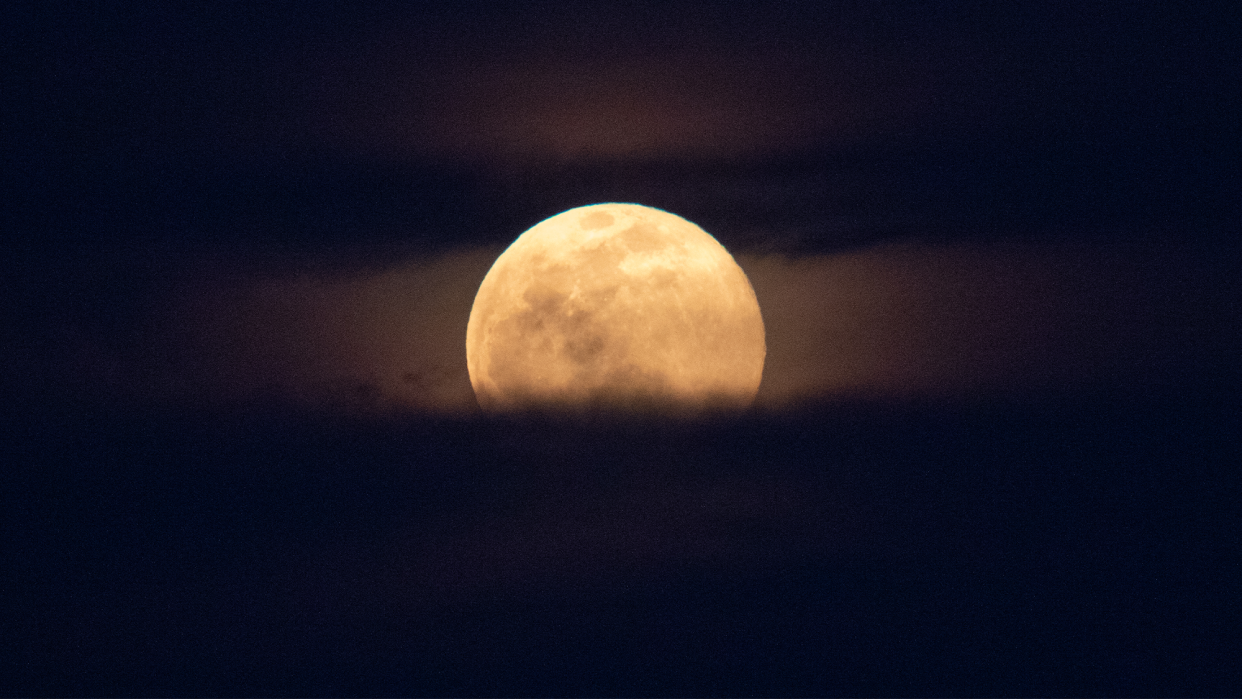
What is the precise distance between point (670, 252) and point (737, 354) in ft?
1.59

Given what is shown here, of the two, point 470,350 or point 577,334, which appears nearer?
point 577,334

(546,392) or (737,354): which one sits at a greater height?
(737,354)

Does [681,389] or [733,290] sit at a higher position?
[733,290]

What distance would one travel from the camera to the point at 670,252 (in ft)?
11.0

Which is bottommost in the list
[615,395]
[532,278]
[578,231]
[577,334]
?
[615,395]

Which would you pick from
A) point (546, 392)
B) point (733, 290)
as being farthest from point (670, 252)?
point (546, 392)

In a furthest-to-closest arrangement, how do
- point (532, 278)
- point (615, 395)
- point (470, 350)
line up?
point (470, 350), point (532, 278), point (615, 395)

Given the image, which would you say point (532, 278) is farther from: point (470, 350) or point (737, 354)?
point (737, 354)

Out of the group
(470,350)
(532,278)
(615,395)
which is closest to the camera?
(615,395)

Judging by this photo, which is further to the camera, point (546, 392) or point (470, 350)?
point (470, 350)

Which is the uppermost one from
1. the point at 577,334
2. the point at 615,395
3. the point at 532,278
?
the point at 532,278

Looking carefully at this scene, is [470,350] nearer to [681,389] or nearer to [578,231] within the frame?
[578,231]

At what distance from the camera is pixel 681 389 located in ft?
10.4

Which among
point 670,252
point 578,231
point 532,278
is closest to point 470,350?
point 532,278
